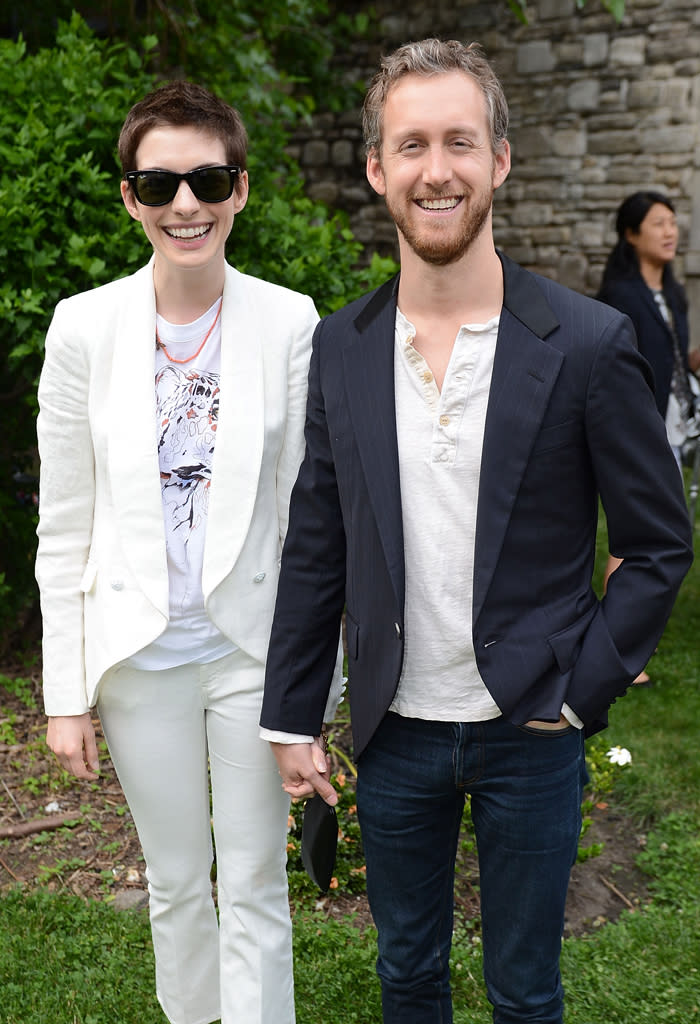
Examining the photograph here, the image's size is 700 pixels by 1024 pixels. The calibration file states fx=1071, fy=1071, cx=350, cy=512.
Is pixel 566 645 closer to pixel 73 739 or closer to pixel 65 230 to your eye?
pixel 73 739

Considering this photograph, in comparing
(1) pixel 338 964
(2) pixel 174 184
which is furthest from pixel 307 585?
(1) pixel 338 964

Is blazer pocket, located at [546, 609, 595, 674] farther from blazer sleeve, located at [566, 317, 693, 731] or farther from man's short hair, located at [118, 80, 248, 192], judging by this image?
man's short hair, located at [118, 80, 248, 192]

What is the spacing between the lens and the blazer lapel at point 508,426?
1819mm

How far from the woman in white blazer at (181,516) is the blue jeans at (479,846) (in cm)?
21

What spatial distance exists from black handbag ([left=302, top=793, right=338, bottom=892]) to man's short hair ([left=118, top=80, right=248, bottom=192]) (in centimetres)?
130

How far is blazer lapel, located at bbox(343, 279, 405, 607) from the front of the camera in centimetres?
189

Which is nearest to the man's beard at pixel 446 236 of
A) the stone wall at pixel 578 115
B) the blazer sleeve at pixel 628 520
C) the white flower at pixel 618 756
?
the blazer sleeve at pixel 628 520

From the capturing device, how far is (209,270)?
212 cm

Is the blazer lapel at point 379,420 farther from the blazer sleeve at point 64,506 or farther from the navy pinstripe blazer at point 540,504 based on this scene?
the blazer sleeve at point 64,506

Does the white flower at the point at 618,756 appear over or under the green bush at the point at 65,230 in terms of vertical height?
under

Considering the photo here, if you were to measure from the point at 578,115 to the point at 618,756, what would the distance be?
27.1 ft

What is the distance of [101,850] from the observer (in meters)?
3.50

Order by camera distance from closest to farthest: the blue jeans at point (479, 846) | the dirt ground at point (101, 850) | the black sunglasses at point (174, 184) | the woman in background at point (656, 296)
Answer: the blue jeans at point (479, 846) → the black sunglasses at point (174, 184) → the dirt ground at point (101, 850) → the woman in background at point (656, 296)

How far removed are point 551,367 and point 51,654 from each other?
1.17 metres
